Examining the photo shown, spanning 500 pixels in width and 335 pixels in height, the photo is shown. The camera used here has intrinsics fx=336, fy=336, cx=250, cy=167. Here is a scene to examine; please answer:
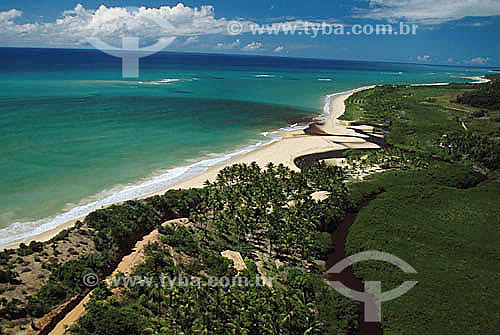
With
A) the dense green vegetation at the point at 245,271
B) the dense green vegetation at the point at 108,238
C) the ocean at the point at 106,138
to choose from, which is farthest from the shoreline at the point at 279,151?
the dense green vegetation at the point at 245,271

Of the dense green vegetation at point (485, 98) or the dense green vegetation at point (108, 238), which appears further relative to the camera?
the dense green vegetation at point (485, 98)

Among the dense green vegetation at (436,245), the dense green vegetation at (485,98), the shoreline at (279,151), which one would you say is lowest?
the dense green vegetation at (436,245)

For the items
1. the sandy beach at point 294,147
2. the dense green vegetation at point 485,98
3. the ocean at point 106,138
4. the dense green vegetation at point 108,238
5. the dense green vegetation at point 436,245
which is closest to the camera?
the dense green vegetation at point 108,238

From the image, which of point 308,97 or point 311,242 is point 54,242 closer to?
point 311,242

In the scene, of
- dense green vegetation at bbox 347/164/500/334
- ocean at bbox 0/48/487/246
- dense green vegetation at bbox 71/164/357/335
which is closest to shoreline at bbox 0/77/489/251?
ocean at bbox 0/48/487/246

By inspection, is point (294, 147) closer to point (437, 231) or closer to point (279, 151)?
point (279, 151)

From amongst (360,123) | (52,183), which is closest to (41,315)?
(52,183)

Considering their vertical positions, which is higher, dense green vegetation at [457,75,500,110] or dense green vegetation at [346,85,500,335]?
dense green vegetation at [457,75,500,110]

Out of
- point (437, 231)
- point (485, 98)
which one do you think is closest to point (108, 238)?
point (437, 231)

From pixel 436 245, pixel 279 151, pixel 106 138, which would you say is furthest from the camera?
pixel 106 138

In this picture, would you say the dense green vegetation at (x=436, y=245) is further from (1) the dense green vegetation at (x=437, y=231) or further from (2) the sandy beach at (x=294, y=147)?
(2) the sandy beach at (x=294, y=147)

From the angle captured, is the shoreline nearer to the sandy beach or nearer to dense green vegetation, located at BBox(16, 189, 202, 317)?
A: the sandy beach
